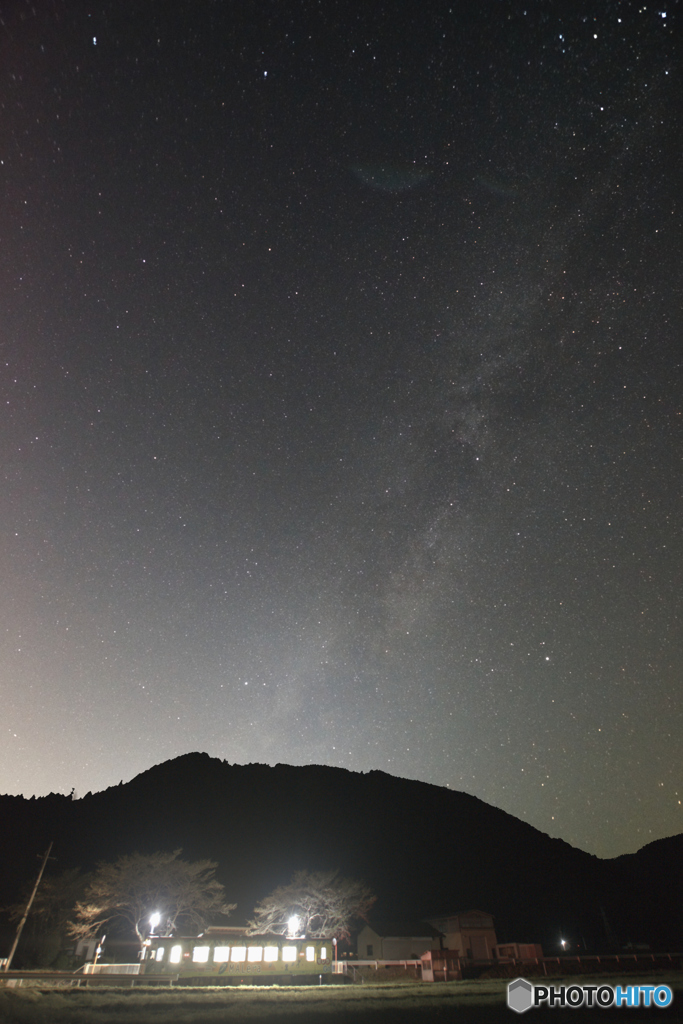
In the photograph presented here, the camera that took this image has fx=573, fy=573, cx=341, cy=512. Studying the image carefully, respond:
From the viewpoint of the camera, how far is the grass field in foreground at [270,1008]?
16547 mm

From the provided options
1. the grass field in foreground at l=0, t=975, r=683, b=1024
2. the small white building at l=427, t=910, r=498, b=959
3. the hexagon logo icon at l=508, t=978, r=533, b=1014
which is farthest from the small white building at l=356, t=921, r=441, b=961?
the hexagon logo icon at l=508, t=978, r=533, b=1014

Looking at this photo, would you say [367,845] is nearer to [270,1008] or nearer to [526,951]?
[526,951]

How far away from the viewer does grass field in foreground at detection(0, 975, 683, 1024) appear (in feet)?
54.3

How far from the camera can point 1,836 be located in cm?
9488

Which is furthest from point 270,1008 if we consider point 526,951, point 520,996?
point 526,951

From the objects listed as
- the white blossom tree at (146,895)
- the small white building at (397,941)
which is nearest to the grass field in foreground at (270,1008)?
the white blossom tree at (146,895)

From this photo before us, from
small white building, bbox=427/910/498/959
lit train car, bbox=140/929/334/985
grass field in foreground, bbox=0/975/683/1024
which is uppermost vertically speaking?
small white building, bbox=427/910/498/959

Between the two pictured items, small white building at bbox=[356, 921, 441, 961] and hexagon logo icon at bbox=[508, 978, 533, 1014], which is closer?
hexagon logo icon at bbox=[508, 978, 533, 1014]

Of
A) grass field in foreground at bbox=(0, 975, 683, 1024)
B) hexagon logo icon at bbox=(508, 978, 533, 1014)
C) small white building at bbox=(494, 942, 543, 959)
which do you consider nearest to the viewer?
grass field in foreground at bbox=(0, 975, 683, 1024)

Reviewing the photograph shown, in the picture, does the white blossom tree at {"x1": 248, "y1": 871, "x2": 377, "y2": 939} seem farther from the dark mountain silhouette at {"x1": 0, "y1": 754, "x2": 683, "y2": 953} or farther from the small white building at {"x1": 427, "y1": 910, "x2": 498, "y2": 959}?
the dark mountain silhouette at {"x1": 0, "y1": 754, "x2": 683, "y2": 953}

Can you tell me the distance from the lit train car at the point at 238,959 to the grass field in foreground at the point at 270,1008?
14133 millimetres

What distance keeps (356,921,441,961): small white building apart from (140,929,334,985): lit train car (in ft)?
69.1

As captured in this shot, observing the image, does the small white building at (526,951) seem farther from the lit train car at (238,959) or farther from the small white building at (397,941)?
the small white building at (397,941)

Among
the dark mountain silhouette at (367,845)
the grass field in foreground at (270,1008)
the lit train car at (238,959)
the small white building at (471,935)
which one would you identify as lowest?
the grass field in foreground at (270,1008)
